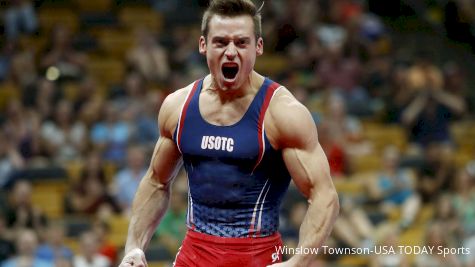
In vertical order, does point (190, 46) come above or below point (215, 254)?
below

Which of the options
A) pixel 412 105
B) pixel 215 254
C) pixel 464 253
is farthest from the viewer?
pixel 412 105

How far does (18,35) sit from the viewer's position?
15922 millimetres

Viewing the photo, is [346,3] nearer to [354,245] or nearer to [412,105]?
[412,105]

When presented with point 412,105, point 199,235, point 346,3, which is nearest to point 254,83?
point 199,235

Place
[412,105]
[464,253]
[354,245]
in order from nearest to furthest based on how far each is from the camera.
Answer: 1. [464,253]
2. [354,245]
3. [412,105]

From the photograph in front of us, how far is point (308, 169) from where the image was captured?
18.3 feet

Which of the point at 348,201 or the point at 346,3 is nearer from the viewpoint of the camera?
the point at 348,201

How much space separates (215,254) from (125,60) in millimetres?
10614

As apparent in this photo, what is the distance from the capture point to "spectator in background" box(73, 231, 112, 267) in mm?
11242

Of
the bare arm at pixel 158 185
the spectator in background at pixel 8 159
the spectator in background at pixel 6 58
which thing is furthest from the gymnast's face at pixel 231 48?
the spectator in background at pixel 6 58

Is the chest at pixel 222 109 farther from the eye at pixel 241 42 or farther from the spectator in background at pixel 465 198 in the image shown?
the spectator in background at pixel 465 198

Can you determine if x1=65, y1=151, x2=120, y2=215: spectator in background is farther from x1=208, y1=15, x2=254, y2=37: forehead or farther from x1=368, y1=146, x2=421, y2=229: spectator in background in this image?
x1=208, y1=15, x2=254, y2=37: forehead

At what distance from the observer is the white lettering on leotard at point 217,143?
5676mm

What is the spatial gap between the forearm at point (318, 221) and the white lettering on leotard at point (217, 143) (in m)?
0.57
